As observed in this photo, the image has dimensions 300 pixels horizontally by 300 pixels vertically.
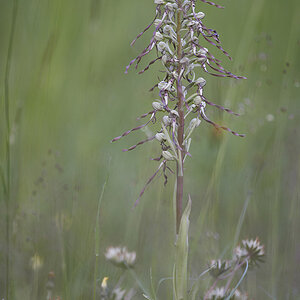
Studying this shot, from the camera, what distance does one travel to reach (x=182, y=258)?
1470 millimetres

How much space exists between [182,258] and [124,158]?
2.31 m

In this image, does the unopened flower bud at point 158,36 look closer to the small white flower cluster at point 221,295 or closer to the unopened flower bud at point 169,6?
the unopened flower bud at point 169,6

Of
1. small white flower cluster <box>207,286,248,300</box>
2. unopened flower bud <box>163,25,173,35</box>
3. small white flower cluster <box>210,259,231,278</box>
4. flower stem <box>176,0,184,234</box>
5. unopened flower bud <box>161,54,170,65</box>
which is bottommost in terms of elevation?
small white flower cluster <box>207,286,248,300</box>

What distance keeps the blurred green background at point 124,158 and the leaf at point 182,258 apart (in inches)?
15.1

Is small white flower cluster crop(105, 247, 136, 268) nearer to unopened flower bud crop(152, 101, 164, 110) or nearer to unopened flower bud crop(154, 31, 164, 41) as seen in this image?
unopened flower bud crop(152, 101, 164, 110)

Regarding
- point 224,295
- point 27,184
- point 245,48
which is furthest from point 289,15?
point 224,295

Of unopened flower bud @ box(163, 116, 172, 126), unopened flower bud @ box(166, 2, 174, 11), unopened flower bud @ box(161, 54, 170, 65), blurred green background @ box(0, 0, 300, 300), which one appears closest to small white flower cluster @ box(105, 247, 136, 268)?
blurred green background @ box(0, 0, 300, 300)

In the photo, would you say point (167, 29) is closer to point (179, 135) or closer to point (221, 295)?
point (179, 135)

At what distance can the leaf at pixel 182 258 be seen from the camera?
1.46 meters

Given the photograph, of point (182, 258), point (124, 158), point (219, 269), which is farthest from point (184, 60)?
point (124, 158)

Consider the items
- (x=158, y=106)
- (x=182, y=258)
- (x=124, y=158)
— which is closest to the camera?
(x=182, y=258)

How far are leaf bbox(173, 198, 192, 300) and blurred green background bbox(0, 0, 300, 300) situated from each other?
38 cm

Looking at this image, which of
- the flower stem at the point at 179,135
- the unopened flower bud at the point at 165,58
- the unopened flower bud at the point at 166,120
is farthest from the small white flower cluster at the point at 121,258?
the unopened flower bud at the point at 165,58

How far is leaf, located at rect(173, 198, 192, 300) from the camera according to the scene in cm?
146
